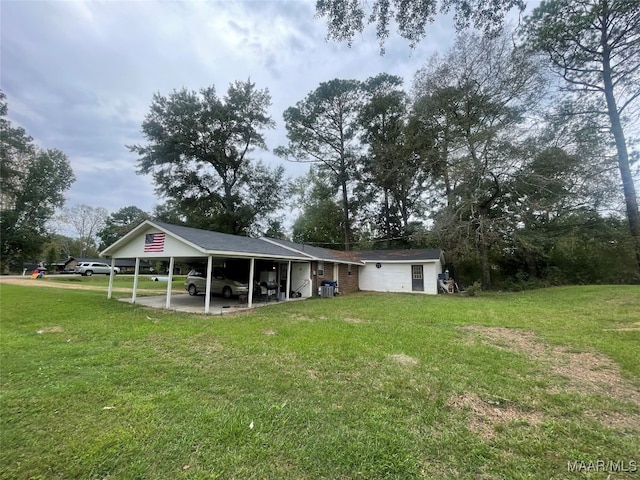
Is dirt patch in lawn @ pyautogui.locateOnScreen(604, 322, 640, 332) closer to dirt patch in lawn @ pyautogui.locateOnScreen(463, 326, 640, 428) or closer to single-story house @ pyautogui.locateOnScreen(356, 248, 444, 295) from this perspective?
dirt patch in lawn @ pyautogui.locateOnScreen(463, 326, 640, 428)

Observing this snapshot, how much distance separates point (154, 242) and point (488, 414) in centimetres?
1222

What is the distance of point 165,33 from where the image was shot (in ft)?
29.2

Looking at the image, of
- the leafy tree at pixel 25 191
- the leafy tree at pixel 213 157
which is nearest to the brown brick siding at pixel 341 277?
the leafy tree at pixel 213 157

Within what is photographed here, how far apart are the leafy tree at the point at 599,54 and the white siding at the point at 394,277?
34.2ft

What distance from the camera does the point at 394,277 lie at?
19.4 meters

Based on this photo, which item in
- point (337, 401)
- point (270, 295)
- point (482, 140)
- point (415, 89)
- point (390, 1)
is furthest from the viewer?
point (415, 89)

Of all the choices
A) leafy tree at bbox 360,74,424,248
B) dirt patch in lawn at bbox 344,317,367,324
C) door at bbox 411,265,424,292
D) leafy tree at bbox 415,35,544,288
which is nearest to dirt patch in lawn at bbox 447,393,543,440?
dirt patch in lawn at bbox 344,317,367,324

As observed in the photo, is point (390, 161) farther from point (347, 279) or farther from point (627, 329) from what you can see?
point (627, 329)

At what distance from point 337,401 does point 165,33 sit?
1137 cm

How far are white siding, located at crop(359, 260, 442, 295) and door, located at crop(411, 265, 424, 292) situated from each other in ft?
0.63

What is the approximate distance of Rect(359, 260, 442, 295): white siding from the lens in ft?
60.4

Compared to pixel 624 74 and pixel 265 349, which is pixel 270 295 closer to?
pixel 265 349

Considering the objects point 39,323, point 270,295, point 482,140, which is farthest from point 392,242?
point 39,323

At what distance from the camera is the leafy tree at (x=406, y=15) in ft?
14.4
